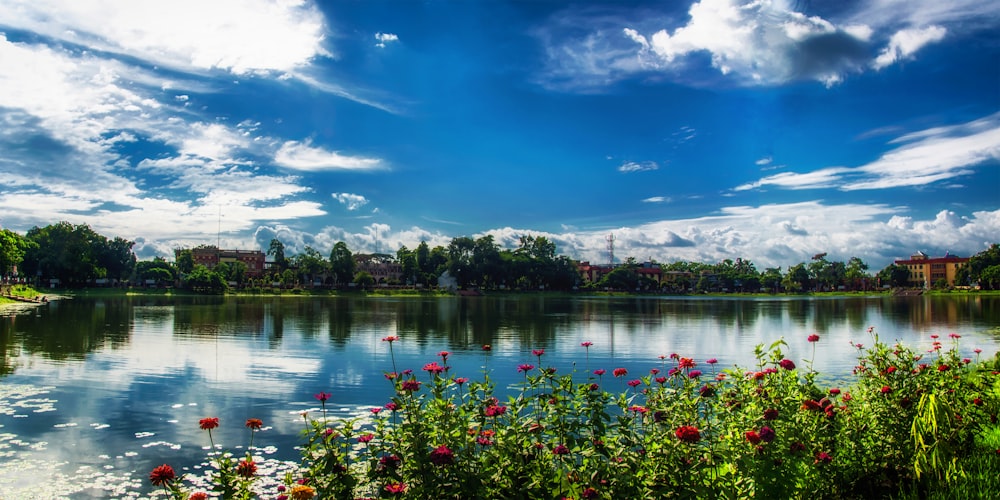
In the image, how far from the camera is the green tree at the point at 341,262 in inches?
4801

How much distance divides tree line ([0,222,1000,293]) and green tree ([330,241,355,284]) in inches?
7.9

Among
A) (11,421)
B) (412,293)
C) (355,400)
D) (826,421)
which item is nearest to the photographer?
(826,421)

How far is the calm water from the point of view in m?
10.1

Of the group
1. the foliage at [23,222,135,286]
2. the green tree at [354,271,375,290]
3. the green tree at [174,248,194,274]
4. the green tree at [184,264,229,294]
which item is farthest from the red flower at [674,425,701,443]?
the green tree at [174,248,194,274]

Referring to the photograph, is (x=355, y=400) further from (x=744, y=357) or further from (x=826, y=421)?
(x=744, y=357)

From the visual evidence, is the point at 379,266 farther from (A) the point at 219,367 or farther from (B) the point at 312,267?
(A) the point at 219,367

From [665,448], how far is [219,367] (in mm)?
18496

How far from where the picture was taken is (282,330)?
34.4 m

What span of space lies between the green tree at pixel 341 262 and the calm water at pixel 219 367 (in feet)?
265

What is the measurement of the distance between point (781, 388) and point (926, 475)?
146 cm

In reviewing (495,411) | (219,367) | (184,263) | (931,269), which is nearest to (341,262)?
(184,263)

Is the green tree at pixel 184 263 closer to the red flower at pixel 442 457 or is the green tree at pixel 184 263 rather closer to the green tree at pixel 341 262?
the green tree at pixel 341 262

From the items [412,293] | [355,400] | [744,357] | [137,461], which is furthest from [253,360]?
[412,293]

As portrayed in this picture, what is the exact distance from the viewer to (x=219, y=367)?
2000 cm
